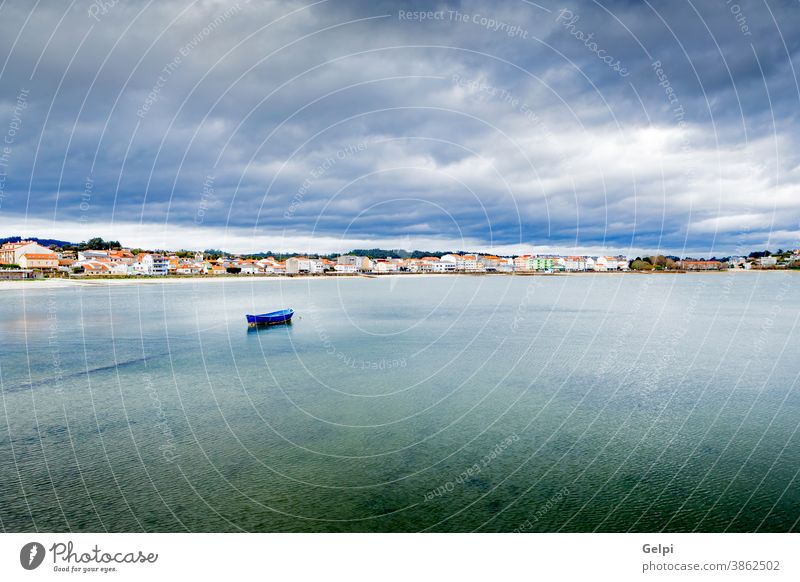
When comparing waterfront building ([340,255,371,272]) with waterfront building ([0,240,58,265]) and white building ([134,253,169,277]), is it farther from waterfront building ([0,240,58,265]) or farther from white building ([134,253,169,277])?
waterfront building ([0,240,58,265])

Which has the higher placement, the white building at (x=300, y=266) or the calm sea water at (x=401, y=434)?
the white building at (x=300, y=266)

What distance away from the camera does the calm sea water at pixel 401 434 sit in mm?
10148

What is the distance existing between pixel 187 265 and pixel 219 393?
119986 millimetres

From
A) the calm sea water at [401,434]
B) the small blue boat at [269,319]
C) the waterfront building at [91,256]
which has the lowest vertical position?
the calm sea water at [401,434]

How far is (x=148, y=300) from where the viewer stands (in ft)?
211

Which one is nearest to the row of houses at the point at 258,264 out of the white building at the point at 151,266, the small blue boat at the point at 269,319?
the white building at the point at 151,266

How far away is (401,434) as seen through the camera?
1492 centimetres

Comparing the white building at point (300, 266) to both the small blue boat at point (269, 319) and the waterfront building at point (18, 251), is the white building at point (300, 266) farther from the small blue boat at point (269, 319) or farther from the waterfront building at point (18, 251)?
the small blue boat at point (269, 319)

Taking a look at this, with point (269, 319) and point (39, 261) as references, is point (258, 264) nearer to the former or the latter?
point (39, 261)

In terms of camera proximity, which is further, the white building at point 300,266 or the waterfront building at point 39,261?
the white building at point 300,266

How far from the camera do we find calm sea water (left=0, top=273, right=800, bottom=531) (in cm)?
1015

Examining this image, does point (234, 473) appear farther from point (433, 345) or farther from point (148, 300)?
point (148, 300)

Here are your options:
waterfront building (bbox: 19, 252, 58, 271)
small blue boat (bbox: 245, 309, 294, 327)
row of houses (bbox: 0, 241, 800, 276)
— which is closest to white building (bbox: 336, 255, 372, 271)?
row of houses (bbox: 0, 241, 800, 276)

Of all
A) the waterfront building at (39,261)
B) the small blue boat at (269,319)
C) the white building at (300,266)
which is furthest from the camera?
the white building at (300,266)
